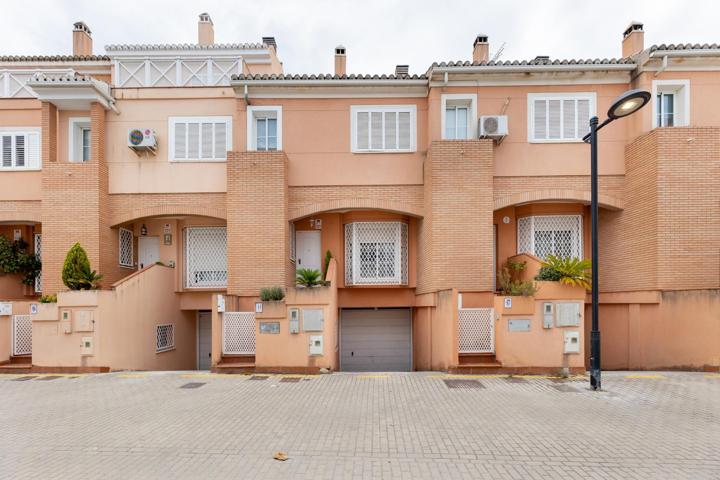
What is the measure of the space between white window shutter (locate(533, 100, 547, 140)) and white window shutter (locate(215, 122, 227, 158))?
30.3ft

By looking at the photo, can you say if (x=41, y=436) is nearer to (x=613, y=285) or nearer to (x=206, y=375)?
(x=206, y=375)

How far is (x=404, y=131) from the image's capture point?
11086 mm

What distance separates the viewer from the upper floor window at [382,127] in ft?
36.3

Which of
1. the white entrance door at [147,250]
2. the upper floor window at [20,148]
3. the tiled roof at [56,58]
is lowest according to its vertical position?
the white entrance door at [147,250]

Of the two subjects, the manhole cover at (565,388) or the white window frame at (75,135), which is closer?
the manhole cover at (565,388)

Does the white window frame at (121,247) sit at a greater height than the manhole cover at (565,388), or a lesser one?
greater

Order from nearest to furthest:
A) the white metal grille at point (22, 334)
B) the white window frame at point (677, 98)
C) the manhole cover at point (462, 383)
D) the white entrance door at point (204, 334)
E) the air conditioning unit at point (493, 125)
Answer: the manhole cover at point (462, 383)
the white metal grille at point (22, 334)
the white window frame at point (677, 98)
the air conditioning unit at point (493, 125)
the white entrance door at point (204, 334)

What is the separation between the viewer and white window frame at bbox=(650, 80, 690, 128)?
33.0ft

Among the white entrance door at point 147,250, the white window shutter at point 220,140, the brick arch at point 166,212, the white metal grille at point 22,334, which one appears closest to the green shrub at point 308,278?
the brick arch at point 166,212

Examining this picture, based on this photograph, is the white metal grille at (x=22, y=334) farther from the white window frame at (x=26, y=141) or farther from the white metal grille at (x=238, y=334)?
the white metal grille at (x=238, y=334)

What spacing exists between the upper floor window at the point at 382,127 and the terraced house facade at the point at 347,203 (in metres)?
0.07

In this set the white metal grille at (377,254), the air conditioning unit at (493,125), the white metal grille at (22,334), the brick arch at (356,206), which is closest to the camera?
the white metal grille at (22,334)

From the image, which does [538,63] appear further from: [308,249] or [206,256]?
[206,256]

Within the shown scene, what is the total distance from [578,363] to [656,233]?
4235 mm
